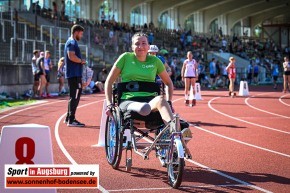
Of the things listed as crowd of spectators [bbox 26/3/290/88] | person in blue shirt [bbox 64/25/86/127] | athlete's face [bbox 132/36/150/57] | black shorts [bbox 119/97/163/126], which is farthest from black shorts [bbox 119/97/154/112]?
crowd of spectators [bbox 26/3/290/88]

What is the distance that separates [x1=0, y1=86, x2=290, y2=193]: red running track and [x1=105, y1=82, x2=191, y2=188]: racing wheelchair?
21 centimetres

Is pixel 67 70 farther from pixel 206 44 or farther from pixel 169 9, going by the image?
pixel 169 9

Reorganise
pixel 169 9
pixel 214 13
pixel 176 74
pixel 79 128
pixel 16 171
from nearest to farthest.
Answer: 1. pixel 16 171
2. pixel 79 128
3. pixel 176 74
4. pixel 169 9
5. pixel 214 13

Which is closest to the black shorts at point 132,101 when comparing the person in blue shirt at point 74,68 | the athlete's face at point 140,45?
the athlete's face at point 140,45

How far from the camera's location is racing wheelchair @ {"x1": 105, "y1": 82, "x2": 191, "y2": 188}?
6.18m

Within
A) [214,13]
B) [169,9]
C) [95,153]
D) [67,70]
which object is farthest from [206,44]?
[95,153]

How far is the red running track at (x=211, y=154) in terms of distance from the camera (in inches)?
256

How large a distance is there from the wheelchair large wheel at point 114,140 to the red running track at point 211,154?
0.48ft

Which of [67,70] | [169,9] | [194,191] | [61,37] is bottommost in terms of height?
[194,191]

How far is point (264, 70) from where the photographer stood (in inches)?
1971

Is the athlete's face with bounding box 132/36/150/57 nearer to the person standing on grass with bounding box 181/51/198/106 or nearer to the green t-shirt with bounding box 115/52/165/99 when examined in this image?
the green t-shirt with bounding box 115/52/165/99

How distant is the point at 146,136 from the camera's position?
281 inches

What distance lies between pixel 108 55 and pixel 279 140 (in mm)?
23308

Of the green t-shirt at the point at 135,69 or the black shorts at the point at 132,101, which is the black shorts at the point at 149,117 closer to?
the black shorts at the point at 132,101
